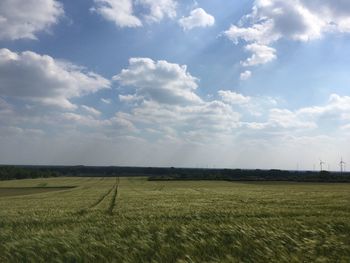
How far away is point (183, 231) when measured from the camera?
10906mm

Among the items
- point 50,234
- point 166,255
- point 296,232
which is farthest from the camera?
point 50,234

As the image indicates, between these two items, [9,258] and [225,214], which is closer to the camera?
[9,258]

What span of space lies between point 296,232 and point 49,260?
19.7ft

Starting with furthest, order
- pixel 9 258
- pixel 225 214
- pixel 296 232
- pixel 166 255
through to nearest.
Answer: pixel 225 214 < pixel 296 232 < pixel 9 258 < pixel 166 255

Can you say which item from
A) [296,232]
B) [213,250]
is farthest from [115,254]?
[296,232]

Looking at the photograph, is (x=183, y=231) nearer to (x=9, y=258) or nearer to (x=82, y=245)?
(x=82, y=245)

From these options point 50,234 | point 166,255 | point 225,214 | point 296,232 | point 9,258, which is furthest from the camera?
point 225,214

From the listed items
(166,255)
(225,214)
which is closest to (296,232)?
(166,255)

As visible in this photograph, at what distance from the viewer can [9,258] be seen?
30.0 ft

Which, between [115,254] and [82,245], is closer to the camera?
[115,254]

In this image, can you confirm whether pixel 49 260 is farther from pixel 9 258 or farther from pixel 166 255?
pixel 166 255

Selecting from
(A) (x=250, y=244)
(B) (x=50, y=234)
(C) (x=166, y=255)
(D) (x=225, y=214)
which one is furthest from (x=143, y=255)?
(D) (x=225, y=214)

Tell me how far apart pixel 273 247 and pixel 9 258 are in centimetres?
554

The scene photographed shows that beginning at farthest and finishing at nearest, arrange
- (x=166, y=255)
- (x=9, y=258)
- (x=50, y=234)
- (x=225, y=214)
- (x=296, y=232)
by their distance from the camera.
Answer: (x=225, y=214), (x=50, y=234), (x=296, y=232), (x=9, y=258), (x=166, y=255)
